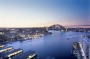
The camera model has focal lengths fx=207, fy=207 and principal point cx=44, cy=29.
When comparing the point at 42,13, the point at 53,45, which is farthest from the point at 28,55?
the point at 42,13

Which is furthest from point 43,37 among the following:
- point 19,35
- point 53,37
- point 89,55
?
point 89,55

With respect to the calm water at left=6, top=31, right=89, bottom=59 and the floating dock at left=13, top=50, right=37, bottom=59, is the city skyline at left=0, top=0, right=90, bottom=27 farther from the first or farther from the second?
the floating dock at left=13, top=50, right=37, bottom=59

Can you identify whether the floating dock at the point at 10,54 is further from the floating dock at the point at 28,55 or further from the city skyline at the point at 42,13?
the city skyline at the point at 42,13

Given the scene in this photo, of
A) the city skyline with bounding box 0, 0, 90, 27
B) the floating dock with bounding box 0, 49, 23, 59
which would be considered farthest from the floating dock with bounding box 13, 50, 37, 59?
the city skyline with bounding box 0, 0, 90, 27

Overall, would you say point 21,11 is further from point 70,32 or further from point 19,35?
point 70,32

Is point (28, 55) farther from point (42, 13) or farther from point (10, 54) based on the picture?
point (42, 13)

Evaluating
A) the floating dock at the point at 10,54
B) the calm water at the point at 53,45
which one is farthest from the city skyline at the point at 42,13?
the floating dock at the point at 10,54
